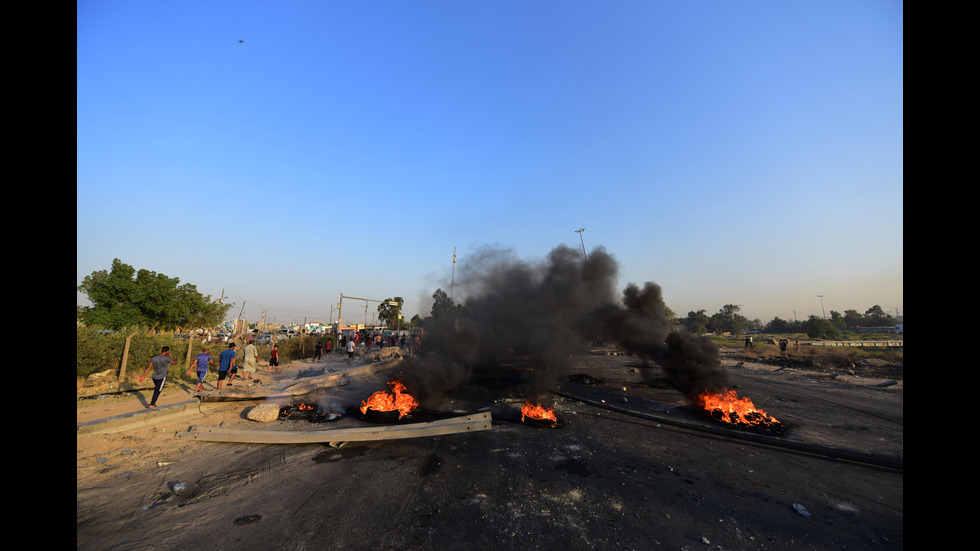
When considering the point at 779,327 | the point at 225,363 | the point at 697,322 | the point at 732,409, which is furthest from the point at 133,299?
the point at 779,327

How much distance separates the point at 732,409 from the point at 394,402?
31.6 feet

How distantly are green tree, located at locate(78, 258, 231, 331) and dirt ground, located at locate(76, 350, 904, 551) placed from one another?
19.6m

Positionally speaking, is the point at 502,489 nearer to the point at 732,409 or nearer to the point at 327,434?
the point at 327,434

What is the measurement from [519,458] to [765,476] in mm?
4445

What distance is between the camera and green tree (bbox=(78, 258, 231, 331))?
76.8 feet

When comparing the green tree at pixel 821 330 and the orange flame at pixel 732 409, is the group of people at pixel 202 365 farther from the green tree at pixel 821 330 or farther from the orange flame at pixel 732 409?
the green tree at pixel 821 330

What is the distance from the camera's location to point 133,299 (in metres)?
24.2

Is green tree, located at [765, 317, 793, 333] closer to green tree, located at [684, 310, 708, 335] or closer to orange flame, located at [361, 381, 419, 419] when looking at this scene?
green tree, located at [684, 310, 708, 335]

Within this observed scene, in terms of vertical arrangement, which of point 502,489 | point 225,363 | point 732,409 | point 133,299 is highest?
point 133,299

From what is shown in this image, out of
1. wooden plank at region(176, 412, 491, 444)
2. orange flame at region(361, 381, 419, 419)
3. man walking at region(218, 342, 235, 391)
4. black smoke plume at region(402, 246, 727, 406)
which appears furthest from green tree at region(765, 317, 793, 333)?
man walking at region(218, 342, 235, 391)

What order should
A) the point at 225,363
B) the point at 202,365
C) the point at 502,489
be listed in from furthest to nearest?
the point at 225,363
the point at 202,365
the point at 502,489
